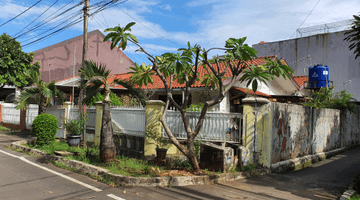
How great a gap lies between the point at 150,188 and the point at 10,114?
17.3 meters

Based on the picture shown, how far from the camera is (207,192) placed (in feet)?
19.4

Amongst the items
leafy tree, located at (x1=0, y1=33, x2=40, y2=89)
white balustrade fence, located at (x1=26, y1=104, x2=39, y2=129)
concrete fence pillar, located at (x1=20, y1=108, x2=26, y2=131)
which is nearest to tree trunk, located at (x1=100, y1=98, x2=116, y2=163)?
white balustrade fence, located at (x1=26, y1=104, x2=39, y2=129)

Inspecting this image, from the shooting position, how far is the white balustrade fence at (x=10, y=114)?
1839 centimetres

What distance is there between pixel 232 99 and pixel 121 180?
9178mm

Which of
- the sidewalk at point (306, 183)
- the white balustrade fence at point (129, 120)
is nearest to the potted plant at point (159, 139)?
the white balustrade fence at point (129, 120)

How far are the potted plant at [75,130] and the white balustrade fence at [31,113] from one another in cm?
647

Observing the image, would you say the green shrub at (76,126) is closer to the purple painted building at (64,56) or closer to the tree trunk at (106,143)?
the tree trunk at (106,143)

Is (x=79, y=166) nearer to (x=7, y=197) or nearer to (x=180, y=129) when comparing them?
(x=7, y=197)

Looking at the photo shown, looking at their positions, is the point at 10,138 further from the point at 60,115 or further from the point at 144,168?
the point at 144,168

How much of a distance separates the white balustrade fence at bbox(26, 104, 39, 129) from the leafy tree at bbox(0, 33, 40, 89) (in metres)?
3.37

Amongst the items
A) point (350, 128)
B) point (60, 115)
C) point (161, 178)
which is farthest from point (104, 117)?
point (350, 128)

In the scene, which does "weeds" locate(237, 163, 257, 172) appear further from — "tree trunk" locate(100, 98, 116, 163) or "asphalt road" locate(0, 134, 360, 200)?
"tree trunk" locate(100, 98, 116, 163)

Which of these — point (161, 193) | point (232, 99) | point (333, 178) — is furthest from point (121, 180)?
point (232, 99)

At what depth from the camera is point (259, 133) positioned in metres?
7.83
